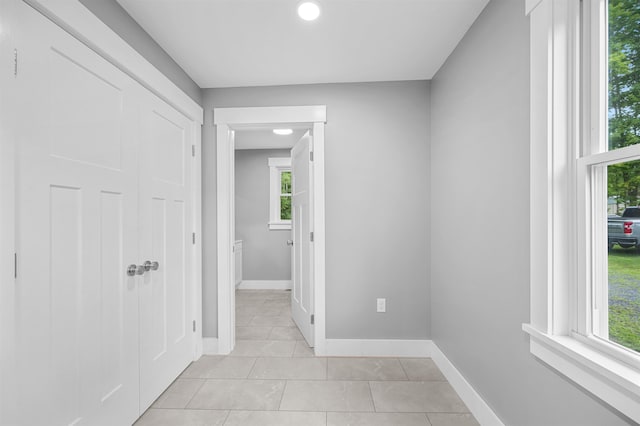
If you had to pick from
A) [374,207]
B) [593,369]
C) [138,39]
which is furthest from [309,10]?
[593,369]

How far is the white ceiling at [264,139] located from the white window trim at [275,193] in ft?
0.96

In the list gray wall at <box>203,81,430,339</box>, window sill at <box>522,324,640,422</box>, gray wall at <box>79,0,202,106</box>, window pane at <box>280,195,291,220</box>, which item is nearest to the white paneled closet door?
gray wall at <box>79,0,202,106</box>

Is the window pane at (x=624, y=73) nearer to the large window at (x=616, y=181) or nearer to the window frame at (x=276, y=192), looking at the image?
the large window at (x=616, y=181)

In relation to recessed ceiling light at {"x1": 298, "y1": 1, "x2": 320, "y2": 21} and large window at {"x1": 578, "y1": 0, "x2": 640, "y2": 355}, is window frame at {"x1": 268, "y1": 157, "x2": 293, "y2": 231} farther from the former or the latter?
large window at {"x1": 578, "y1": 0, "x2": 640, "y2": 355}

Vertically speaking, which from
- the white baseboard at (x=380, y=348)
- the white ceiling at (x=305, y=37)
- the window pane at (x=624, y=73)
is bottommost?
the white baseboard at (x=380, y=348)

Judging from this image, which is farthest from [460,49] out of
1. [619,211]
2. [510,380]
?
[510,380]

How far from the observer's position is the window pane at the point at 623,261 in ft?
3.21

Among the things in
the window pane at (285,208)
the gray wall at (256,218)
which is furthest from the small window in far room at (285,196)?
the gray wall at (256,218)

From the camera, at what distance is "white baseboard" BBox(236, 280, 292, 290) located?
16.3ft

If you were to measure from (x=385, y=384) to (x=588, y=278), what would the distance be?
151cm

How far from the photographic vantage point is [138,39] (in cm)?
180

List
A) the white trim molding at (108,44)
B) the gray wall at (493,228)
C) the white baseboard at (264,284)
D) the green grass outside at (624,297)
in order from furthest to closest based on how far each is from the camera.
→ the white baseboard at (264,284) → the gray wall at (493,228) → the white trim molding at (108,44) → the green grass outside at (624,297)

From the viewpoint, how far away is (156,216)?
1.97 m

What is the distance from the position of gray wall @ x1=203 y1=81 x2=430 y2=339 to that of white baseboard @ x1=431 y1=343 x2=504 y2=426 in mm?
293
